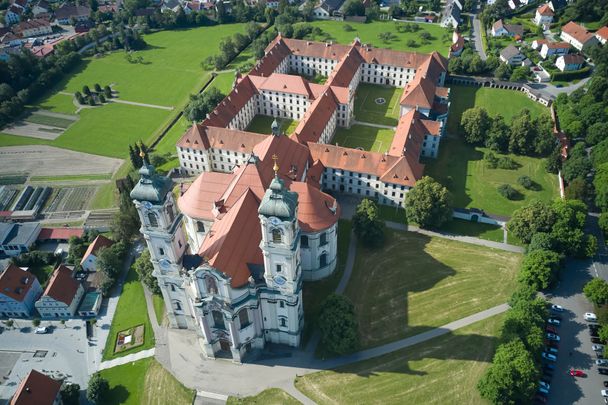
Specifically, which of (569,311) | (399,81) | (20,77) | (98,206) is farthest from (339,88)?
(20,77)

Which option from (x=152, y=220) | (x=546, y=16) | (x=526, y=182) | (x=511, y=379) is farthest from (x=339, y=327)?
(x=546, y=16)

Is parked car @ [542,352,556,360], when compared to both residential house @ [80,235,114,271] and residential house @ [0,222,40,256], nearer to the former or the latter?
residential house @ [80,235,114,271]

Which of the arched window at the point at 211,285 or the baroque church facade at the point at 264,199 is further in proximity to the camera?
the arched window at the point at 211,285

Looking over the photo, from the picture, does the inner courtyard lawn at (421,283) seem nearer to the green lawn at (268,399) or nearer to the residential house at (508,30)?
the green lawn at (268,399)

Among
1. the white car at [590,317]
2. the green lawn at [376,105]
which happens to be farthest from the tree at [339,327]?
the green lawn at [376,105]

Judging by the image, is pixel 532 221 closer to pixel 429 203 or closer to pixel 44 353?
pixel 429 203
